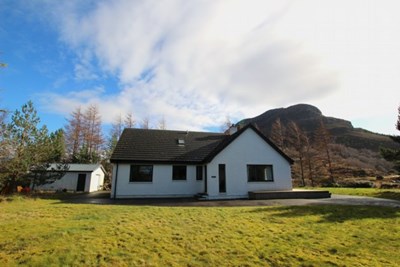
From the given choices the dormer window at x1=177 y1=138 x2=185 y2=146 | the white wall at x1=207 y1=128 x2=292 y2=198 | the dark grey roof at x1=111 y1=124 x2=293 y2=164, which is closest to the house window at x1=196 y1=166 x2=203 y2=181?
the dark grey roof at x1=111 y1=124 x2=293 y2=164

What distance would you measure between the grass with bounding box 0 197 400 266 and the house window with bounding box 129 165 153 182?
321 inches

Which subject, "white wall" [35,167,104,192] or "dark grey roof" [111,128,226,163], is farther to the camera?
"white wall" [35,167,104,192]

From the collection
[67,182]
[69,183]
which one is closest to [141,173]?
[69,183]

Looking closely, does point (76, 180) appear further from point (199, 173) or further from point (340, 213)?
point (340, 213)

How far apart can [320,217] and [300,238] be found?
3.52m

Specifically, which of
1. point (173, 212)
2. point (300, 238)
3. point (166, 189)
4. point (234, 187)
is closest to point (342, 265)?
point (300, 238)

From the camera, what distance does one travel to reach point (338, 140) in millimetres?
70688

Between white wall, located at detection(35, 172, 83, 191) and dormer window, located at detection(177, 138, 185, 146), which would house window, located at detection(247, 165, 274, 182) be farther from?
white wall, located at detection(35, 172, 83, 191)

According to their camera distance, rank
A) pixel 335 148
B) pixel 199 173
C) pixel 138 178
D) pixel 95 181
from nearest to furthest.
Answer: pixel 138 178 < pixel 199 173 < pixel 95 181 < pixel 335 148

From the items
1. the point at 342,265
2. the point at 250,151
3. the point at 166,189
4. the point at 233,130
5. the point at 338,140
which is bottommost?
the point at 342,265

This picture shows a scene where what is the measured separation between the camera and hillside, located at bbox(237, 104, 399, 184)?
34688 mm

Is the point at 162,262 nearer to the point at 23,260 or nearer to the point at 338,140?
the point at 23,260

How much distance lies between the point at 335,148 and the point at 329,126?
139 feet

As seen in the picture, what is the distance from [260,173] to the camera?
1883cm
